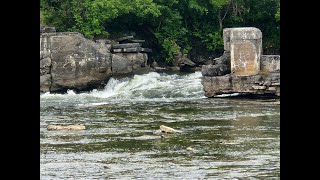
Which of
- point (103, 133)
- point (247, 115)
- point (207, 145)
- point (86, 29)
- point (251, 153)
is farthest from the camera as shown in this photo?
point (86, 29)

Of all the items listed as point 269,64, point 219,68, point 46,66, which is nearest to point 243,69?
point 269,64

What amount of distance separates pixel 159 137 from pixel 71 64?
16.2m

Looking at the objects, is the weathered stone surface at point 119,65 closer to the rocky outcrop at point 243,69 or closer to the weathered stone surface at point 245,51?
the rocky outcrop at point 243,69

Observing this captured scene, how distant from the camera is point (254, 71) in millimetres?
29812

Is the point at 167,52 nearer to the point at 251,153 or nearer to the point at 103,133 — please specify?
the point at 103,133

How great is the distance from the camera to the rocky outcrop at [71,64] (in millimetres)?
34438

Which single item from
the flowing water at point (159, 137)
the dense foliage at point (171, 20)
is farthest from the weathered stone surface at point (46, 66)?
the dense foliage at point (171, 20)

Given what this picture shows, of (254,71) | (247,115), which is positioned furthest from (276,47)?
(247,115)

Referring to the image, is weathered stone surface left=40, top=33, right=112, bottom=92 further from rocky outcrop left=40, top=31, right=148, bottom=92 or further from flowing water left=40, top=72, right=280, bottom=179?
flowing water left=40, top=72, right=280, bottom=179

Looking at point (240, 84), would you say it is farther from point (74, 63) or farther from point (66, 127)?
point (66, 127)

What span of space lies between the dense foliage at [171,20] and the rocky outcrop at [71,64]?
7660 mm

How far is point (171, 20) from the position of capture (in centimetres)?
4781
